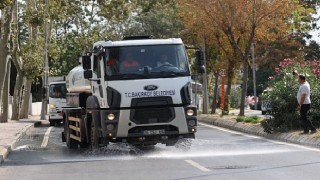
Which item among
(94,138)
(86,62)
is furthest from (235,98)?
(94,138)

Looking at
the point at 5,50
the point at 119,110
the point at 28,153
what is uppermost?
the point at 5,50

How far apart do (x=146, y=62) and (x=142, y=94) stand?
0.82m

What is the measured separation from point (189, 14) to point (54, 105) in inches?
380

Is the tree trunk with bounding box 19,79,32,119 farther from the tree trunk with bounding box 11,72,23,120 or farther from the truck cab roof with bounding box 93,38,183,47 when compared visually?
the truck cab roof with bounding box 93,38,183,47

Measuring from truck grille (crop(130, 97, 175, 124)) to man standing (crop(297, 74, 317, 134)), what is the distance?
16.0ft

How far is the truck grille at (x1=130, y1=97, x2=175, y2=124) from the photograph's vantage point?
1634 cm

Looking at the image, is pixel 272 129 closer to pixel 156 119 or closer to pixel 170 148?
pixel 170 148

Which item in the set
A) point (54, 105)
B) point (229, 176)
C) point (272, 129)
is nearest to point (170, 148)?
point (272, 129)

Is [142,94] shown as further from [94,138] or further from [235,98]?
Answer: [235,98]

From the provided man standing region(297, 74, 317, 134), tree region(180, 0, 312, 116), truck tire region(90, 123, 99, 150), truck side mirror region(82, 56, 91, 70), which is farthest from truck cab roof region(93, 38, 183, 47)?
tree region(180, 0, 312, 116)

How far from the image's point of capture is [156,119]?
54.1 feet

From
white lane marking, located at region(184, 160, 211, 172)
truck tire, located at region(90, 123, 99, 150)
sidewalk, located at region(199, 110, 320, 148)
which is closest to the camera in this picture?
white lane marking, located at region(184, 160, 211, 172)

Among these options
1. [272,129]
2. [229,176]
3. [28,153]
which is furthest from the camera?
[272,129]

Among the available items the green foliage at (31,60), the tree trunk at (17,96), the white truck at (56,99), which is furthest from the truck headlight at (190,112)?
the tree trunk at (17,96)
